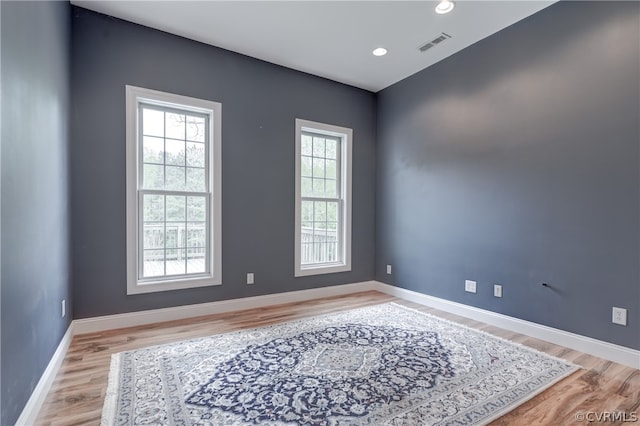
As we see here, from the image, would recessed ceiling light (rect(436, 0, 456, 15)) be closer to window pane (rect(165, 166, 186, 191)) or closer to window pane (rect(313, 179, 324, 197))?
window pane (rect(313, 179, 324, 197))

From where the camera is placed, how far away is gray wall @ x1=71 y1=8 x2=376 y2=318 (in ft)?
9.95

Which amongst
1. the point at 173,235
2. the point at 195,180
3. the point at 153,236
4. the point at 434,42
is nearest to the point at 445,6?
the point at 434,42

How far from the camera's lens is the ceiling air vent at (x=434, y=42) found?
11.2 feet

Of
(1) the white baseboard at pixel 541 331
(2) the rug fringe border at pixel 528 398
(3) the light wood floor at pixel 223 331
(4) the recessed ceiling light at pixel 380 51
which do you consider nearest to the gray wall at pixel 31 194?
(3) the light wood floor at pixel 223 331

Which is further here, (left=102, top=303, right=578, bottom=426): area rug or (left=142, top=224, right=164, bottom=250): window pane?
(left=142, top=224, right=164, bottom=250): window pane

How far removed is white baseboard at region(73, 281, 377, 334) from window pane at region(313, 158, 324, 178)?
1.59 m

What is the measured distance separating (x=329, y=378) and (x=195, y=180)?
2.54 m

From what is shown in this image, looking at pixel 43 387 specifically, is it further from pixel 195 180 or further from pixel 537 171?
pixel 537 171

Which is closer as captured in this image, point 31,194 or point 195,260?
point 31,194

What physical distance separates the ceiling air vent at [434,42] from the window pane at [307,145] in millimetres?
1742

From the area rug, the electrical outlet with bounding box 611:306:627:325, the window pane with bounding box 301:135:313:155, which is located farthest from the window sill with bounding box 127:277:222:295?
the electrical outlet with bounding box 611:306:627:325

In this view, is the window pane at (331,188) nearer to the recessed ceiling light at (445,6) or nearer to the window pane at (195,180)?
the window pane at (195,180)

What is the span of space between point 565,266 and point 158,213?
3980 mm

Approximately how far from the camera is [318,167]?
4.57 meters
